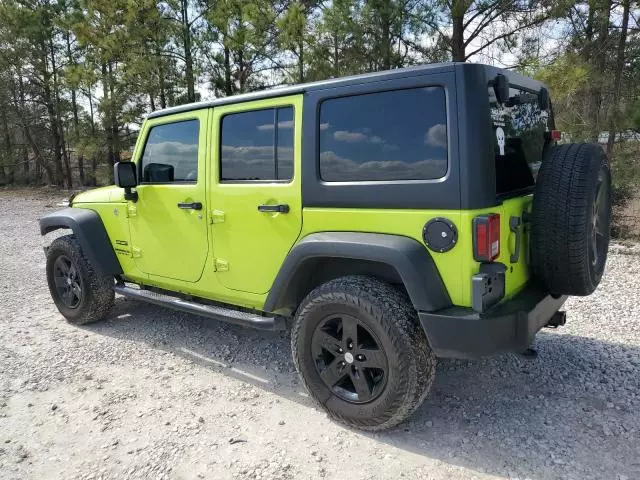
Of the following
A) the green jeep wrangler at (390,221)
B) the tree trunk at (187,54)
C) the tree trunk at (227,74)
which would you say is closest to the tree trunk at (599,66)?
the green jeep wrangler at (390,221)

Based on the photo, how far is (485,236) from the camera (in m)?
2.39

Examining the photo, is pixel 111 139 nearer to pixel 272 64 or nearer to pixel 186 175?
pixel 272 64

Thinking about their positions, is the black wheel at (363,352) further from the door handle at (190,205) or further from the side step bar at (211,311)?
the door handle at (190,205)

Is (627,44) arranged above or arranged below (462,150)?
above

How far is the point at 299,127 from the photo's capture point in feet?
10.0

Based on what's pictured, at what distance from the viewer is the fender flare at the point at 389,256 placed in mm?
2500

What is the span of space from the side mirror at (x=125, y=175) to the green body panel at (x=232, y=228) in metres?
0.09

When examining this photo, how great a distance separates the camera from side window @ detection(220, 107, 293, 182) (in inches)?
124

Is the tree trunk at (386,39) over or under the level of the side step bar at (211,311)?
over

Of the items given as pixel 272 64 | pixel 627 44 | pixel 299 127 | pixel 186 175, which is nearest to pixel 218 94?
pixel 272 64

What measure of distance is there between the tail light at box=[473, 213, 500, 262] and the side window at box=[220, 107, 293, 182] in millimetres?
1214

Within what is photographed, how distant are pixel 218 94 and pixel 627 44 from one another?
935 cm

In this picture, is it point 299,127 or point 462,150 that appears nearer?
point 462,150

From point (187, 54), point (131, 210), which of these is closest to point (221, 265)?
point (131, 210)
